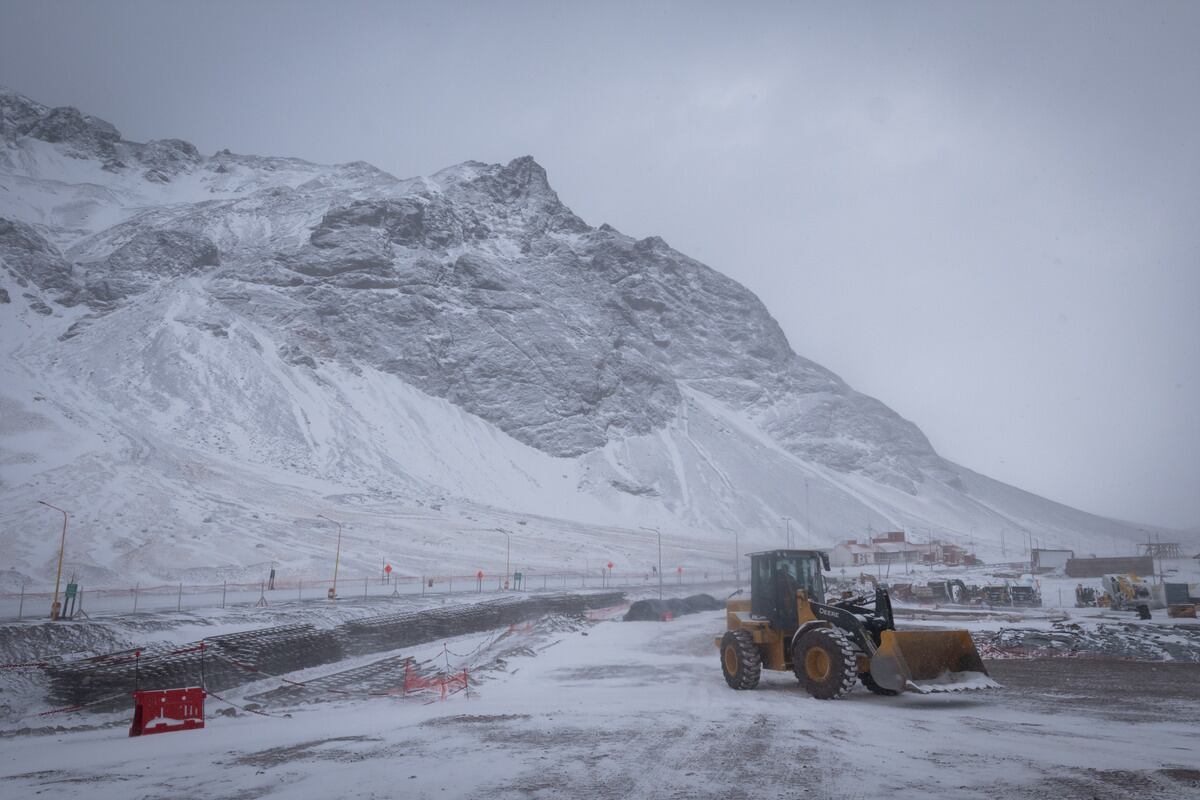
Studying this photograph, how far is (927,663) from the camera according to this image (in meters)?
12.4

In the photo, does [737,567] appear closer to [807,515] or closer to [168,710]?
[168,710]

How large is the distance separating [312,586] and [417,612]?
22779 millimetres

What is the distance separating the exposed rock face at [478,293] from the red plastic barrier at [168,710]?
350ft

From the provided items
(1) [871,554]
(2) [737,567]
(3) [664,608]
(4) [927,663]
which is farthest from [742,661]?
(1) [871,554]

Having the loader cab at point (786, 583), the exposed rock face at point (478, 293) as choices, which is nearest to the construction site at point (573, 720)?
the loader cab at point (786, 583)

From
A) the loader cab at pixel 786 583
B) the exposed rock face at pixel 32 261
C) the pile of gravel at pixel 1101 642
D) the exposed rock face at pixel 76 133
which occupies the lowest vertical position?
the pile of gravel at pixel 1101 642

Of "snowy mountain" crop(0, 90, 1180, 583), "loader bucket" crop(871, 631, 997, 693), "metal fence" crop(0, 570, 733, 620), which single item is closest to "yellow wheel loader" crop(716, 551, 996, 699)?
"loader bucket" crop(871, 631, 997, 693)

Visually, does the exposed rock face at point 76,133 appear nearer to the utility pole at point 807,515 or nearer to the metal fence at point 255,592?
the metal fence at point 255,592

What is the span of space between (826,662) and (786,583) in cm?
195

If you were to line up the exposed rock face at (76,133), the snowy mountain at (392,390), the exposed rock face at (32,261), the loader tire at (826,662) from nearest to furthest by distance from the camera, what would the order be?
the loader tire at (826,662)
the snowy mountain at (392,390)
the exposed rock face at (32,261)
the exposed rock face at (76,133)

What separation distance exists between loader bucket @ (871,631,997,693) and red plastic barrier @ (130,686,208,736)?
38.9 ft

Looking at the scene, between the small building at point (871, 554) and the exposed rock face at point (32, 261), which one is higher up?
the exposed rock face at point (32, 261)

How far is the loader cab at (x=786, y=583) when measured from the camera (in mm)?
14578

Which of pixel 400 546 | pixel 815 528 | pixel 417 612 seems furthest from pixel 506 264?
pixel 417 612
